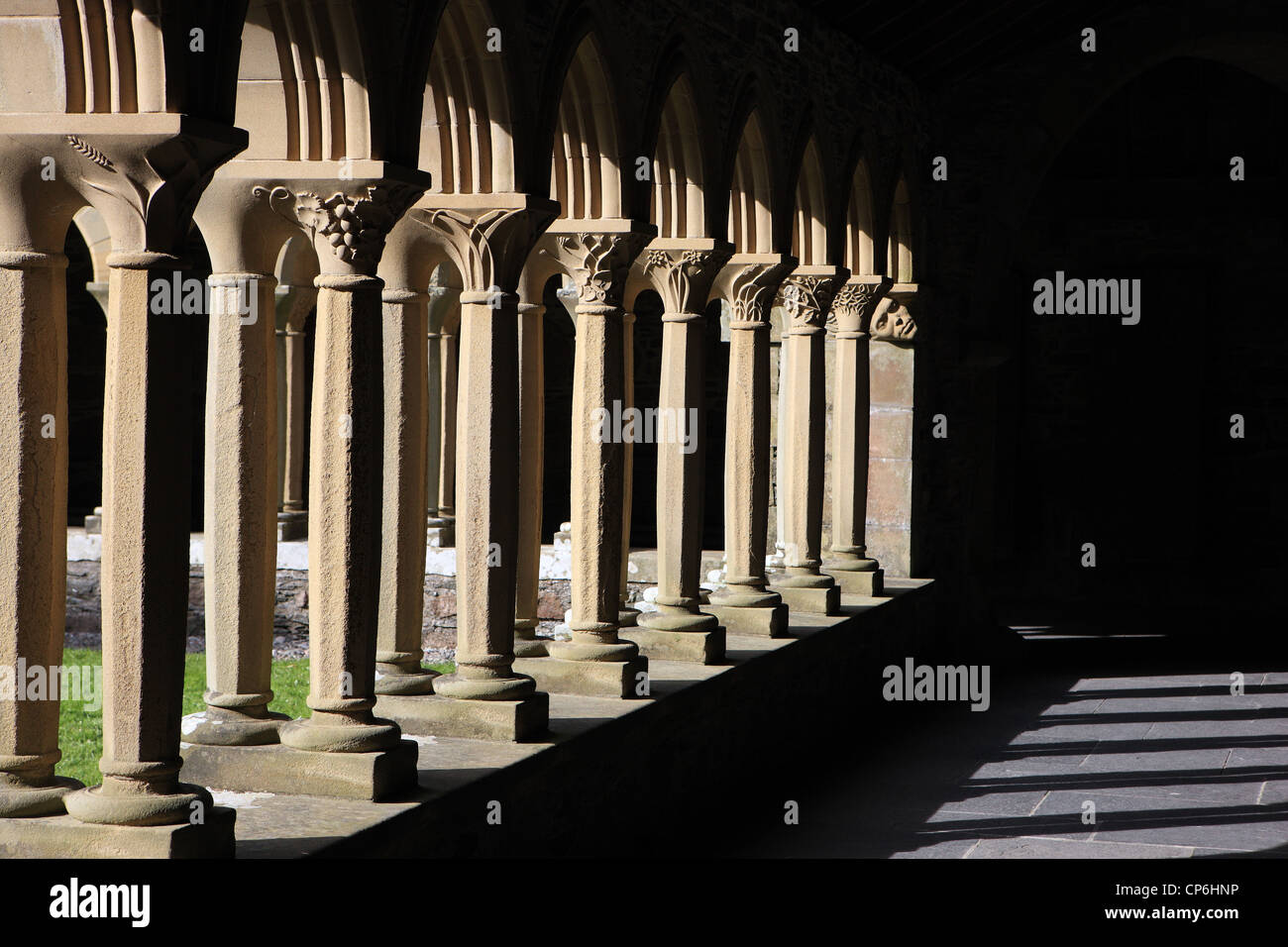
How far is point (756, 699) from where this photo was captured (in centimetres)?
619

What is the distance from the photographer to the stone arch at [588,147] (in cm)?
528

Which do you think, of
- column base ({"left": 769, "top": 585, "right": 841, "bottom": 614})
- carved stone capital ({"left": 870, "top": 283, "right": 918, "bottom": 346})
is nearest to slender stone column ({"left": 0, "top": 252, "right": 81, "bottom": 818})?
column base ({"left": 769, "top": 585, "right": 841, "bottom": 614})

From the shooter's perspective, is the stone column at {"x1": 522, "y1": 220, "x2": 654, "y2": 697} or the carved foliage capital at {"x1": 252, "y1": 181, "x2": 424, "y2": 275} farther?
the stone column at {"x1": 522, "y1": 220, "x2": 654, "y2": 697}

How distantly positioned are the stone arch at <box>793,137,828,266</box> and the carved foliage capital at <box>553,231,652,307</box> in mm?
2493

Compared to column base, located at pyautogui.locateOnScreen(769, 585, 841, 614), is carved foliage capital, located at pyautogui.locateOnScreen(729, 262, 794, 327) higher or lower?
higher

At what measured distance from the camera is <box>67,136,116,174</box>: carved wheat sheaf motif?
298 cm

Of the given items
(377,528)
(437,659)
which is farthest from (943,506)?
(377,528)

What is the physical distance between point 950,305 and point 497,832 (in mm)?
6153

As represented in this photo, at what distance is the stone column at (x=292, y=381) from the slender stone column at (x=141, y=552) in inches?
280

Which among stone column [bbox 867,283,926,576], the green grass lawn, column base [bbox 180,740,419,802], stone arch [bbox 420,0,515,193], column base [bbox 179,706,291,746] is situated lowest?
the green grass lawn

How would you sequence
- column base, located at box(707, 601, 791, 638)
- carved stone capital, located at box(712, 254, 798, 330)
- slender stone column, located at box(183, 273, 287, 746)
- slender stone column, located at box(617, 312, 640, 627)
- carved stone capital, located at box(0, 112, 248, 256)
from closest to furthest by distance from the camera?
1. carved stone capital, located at box(0, 112, 248, 256)
2. slender stone column, located at box(183, 273, 287, 746)
3. slender stone column, located at box(617, 312, 640, 627)
4. column base, located at box(707, 601, 791, 638)
5. carved stone capital, located at box(712, 254, 798, 330)

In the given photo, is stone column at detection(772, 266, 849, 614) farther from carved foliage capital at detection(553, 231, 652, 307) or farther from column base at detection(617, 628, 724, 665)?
carved foliage capital at detection(553, 231, 652, 307)

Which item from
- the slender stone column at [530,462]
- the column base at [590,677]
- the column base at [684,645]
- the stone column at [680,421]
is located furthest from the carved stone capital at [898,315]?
the column base at [590,677]
